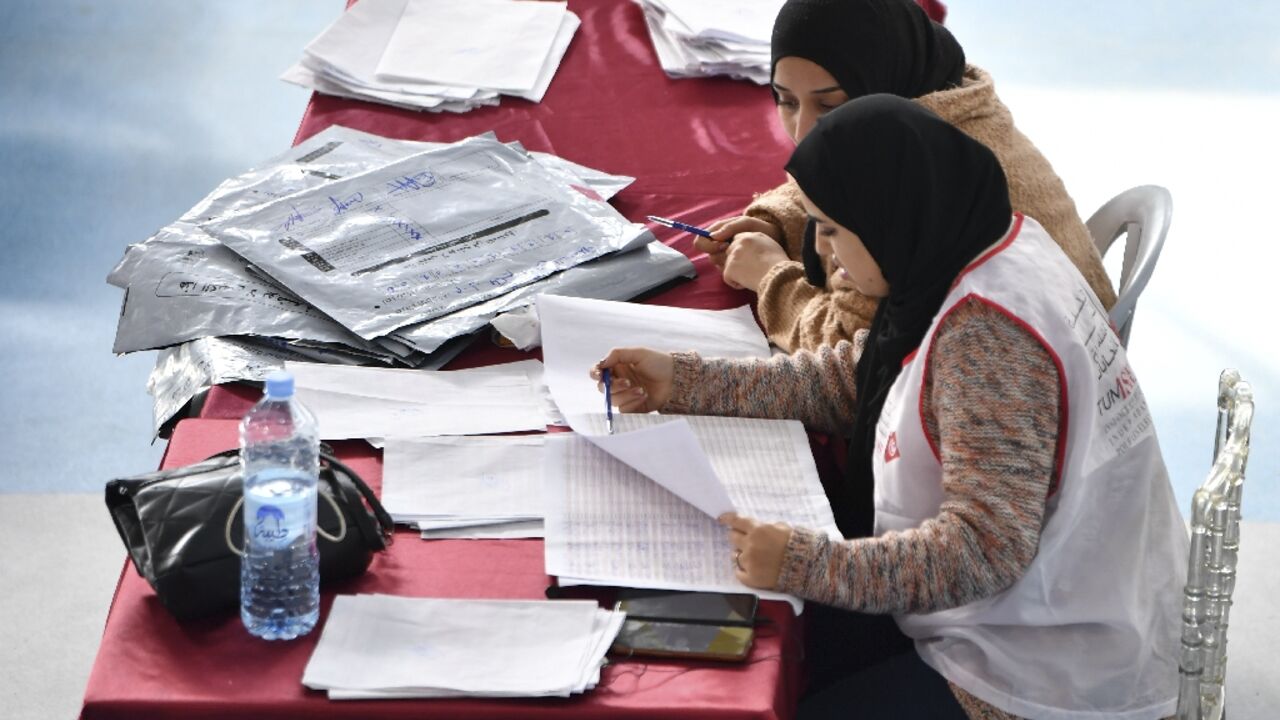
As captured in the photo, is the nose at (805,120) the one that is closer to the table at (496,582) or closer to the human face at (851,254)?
the table at (496,582)

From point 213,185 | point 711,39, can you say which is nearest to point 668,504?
point 711,39

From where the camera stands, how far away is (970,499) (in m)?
1.32

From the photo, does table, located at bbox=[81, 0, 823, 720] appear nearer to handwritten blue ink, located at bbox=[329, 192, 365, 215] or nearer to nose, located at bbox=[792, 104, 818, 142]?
nose, located at bbox=[792, 104, 818, 142]

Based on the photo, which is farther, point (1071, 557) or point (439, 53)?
point (439, 53)

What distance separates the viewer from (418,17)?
2705mm

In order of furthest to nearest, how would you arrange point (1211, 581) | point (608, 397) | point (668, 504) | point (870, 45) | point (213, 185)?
point (213, 185), point (870, 45), point (608, 397), point (668, 504), point (1211, 581)

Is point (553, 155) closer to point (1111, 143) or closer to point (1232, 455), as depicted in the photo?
point (1232, 455)

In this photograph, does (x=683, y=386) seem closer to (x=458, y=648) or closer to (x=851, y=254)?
(x=851, y=254)

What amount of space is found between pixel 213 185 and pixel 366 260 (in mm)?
2060

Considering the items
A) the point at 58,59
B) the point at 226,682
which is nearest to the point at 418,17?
the point at 226,682

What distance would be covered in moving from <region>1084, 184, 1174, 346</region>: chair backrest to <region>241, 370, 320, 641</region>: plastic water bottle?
1.02 m

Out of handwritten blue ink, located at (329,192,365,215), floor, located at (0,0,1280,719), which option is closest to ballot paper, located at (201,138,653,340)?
handwritten blue ink, located at (329,192,365,215)

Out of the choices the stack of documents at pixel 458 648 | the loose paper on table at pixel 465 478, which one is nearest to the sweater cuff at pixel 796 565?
the stack of documents at pixel 458 648

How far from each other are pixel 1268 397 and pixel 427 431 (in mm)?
2141
